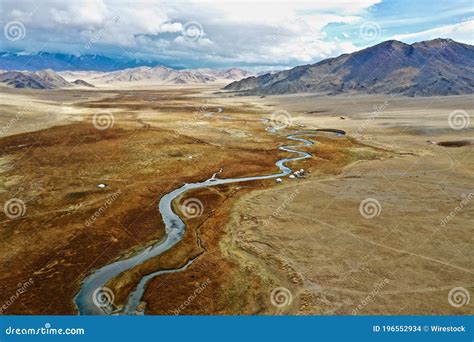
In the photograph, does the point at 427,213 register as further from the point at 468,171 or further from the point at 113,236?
the point at 113,236

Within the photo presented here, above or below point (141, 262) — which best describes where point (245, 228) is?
above

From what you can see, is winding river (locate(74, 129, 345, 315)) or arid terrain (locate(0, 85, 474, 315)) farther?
arid terrain (locate(0, 85, 474, 315))

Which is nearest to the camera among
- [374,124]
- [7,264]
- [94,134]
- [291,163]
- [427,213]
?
[7,264]

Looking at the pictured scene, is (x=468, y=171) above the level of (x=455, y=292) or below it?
above

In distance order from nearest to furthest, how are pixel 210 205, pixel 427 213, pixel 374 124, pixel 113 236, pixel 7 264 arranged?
pixel 7 264 < pixel 113 236 < pixel 427 213 < pixel 210 205 < pixel 374 124

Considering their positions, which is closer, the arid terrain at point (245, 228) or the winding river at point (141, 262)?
the winding river at point (141, 262)

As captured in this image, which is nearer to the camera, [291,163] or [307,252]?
[307,252]

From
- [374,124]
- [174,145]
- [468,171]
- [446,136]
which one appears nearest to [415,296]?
[468,171]

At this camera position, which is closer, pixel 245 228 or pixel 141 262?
pixel 141 262
